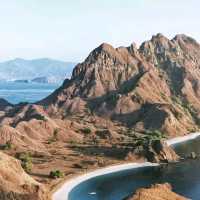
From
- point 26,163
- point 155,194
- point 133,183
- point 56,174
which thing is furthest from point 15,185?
point 133,183

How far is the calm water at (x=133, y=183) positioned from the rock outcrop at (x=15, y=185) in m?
20.4

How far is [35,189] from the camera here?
4899 inches

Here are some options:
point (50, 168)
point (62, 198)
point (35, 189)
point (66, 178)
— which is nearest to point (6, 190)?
point (35, 189)

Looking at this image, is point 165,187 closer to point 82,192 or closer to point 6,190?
point 82,192

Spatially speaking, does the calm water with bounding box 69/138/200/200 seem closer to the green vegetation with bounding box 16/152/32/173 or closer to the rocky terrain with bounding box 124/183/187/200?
the rocky terrain with bounding box 124/183/187/200

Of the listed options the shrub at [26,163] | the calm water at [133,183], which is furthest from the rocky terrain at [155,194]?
the shrub at [26,163]

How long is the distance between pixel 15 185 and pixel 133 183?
174ft

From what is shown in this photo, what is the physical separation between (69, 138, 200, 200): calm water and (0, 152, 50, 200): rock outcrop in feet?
67.0

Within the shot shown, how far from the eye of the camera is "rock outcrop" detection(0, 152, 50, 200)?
12119 centimetres

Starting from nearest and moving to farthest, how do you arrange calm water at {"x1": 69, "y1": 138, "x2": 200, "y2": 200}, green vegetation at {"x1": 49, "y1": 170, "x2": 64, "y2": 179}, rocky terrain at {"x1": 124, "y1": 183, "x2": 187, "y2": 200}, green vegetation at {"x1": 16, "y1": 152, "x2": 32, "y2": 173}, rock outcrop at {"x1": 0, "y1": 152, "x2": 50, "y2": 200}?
rock outcrop at {"x1": 0, "y1": 152, "x2": 50, "y2": 200}, rocky terrain at {"x1": 124, "y1": 183, "x2": 187, "y2": 200}, calm water at {"x1": 69, "y1": 138, "x2": 200, "y2": 200}, green vegetation at {"x1": 49, "y1": 170, "x2": 64, "y2": 179}, green vegetation at {"x1": 16, "y1": 152, "x2": 32, "y2": 173}

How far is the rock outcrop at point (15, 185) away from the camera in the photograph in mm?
121188

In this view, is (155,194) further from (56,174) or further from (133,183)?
(56,174)

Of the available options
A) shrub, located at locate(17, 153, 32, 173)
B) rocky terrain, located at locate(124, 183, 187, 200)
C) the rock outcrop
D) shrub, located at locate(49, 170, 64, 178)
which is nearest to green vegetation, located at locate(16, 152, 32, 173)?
shrub, located at locate(17, 153, 32, 173)

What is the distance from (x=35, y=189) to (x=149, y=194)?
91.7ft
